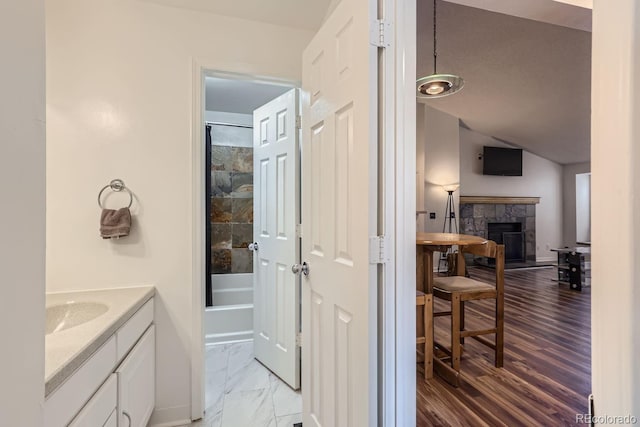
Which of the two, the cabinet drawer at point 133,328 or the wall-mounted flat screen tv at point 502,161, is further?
the wall-mounted flat screen tv at point 502,161

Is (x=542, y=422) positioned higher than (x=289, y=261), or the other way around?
(x=289, y=261)

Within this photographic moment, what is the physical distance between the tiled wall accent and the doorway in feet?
16.1

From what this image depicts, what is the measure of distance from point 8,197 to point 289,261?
175cm

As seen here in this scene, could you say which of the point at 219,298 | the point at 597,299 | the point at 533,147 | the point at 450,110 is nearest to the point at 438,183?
the point at 450,110

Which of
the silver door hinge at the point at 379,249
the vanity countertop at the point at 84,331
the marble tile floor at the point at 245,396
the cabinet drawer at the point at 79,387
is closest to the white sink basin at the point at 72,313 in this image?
the vanity countertop at the point at 84,331

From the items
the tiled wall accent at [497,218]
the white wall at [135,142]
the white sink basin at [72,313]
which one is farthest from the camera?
the tiled wall accent at [497,218]

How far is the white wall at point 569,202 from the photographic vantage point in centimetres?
723

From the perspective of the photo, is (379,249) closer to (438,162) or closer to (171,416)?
(171,416)

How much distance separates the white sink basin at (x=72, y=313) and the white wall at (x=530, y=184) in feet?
22.1

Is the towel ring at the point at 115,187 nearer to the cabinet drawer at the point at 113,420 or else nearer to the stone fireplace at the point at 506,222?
the cabinet drawer at the point at 113,420

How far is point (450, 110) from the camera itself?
19.1ft

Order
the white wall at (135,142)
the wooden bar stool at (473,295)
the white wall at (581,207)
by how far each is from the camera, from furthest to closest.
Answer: the white wall at (581,207) < the wooden bar stool at (473,295) < the white wall at (135,142)

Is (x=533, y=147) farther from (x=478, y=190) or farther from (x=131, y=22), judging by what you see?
(x=131, y=22)

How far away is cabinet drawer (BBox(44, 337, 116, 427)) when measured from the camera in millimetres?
819
